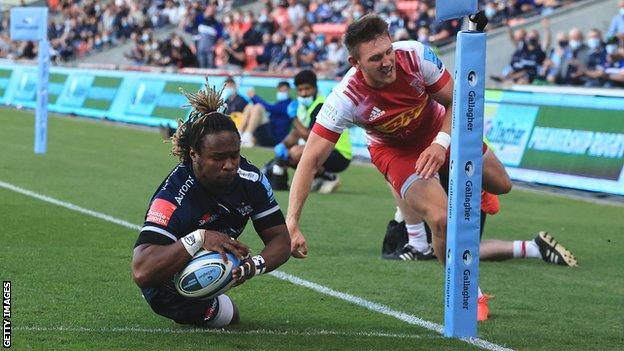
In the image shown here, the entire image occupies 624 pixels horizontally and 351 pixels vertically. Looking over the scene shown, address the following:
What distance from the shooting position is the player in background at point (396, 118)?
7.80 metres

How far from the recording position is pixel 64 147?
79.1 ft

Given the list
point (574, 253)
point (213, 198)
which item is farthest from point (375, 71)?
point (574, 253)

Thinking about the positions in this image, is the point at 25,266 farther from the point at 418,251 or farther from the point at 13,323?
the point at 418,251

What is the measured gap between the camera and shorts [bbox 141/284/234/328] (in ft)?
24.8

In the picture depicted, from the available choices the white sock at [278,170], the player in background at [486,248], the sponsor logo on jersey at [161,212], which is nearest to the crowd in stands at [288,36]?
the white sock at [278,170]

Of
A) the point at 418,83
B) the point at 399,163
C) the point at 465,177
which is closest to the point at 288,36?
the point at 399,163

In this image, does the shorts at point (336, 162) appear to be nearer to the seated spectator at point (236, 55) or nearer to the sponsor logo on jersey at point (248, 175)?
the sponsor logo on jersey at point (248, 175)

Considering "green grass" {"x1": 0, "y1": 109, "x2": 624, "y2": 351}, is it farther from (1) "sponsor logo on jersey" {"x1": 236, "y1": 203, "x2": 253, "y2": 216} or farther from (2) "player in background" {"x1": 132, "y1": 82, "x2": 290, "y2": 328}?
(1) "sponsor logo on jersey" {"x1": 236, "y1": 203, "x2": 253, "y2": 216}

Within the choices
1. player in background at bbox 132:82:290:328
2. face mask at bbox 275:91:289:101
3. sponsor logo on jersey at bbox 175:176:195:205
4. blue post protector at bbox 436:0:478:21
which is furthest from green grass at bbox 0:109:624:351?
face mask at bbox 275:91:289:101

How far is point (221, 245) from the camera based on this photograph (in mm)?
7098

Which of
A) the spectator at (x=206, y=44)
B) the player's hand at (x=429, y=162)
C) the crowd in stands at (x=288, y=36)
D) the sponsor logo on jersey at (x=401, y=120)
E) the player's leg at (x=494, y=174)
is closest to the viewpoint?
the player's hand at (x=429, y=162)

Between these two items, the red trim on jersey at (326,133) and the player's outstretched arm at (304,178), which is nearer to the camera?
the player's outstretched arm at (304,178)

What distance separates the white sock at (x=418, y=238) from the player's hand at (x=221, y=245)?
14.3ft

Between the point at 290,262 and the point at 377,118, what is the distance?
3070 millimetres
